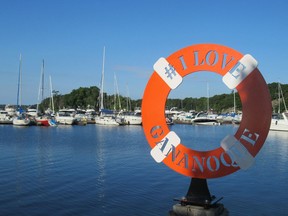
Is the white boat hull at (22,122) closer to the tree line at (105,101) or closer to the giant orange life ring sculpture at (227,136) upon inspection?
the tree line at (105,101)

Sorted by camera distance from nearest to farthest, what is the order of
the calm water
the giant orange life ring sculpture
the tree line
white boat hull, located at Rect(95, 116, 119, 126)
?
the giant orange life ring sculpture < the calm water < white boat hull, located at Rect(95, 116, 119, 126) < the tree line

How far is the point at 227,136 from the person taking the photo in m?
6.15

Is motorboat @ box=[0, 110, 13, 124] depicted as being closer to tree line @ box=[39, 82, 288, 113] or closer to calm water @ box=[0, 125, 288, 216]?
tree line @ box=[39, 82, 288, 113]

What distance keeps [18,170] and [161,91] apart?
915cm

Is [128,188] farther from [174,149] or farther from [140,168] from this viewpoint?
[174,149]

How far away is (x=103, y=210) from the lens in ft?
29.5

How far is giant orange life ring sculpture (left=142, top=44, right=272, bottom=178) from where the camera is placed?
6.03 m

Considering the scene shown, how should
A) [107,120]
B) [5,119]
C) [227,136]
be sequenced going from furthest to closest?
1. [5,119]
2. [107,120]
3. [227,136]

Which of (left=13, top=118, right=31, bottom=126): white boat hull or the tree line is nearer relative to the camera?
(left=13, top=118, right=31, bottom=126): white boat hull

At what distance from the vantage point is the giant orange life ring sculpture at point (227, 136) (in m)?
6.03

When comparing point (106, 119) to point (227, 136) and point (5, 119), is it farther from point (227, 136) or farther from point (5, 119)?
point (227, 136)

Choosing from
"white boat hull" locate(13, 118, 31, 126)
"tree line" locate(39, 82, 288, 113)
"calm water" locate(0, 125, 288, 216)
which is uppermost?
"tree line" locate(39, 82, 288, 113)

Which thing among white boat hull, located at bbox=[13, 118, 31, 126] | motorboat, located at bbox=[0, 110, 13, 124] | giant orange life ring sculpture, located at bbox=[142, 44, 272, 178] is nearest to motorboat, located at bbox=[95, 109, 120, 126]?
white boat hull, located at bbox=[13, 118, 31, 126]

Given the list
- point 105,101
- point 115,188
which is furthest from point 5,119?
point 115,188
